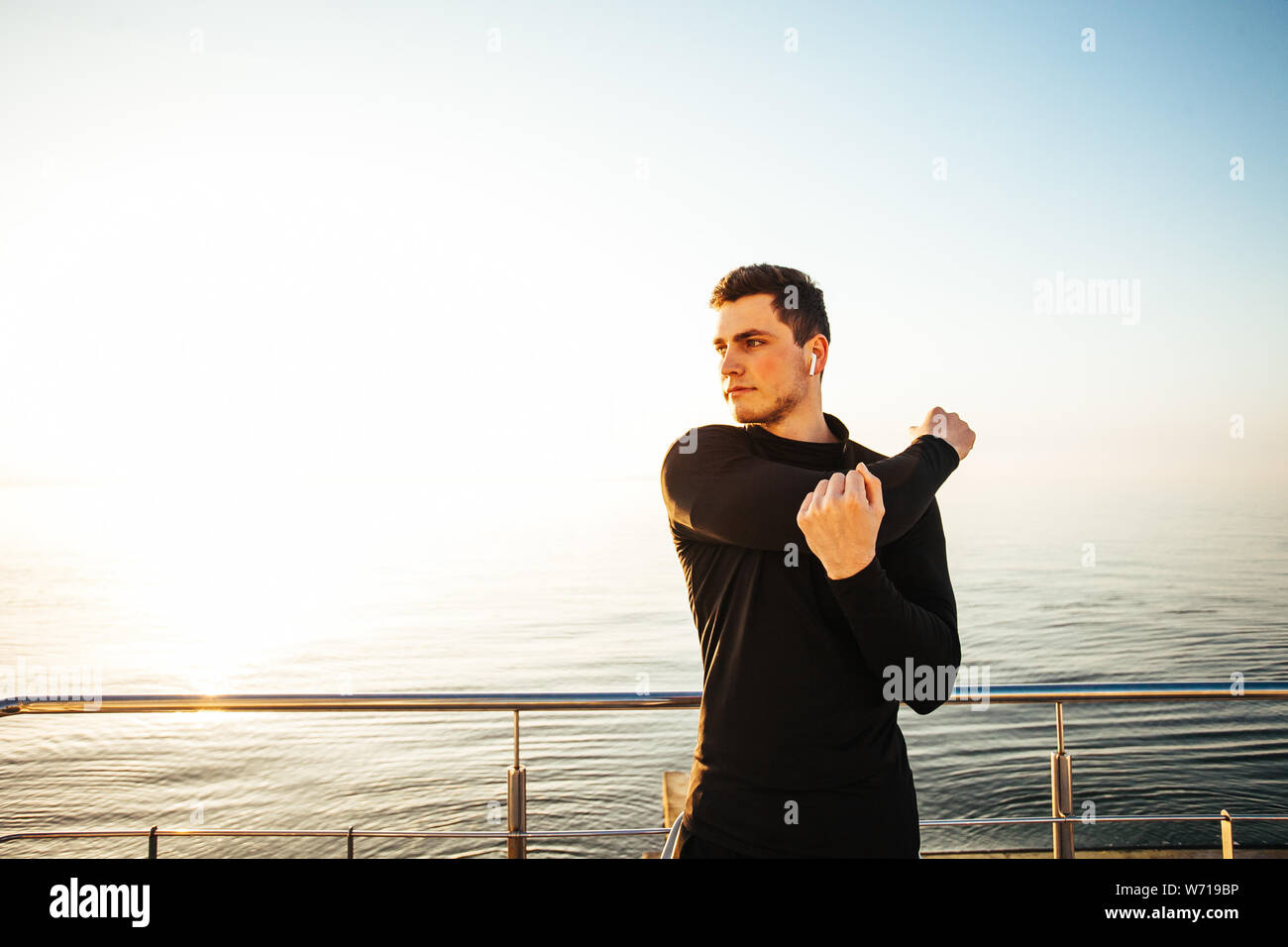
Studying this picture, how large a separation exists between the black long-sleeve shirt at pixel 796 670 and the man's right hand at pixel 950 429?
0.11 metres

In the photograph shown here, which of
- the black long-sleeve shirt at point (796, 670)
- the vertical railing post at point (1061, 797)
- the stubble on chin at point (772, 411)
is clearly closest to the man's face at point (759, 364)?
the stubble on chin at point (772, 411)

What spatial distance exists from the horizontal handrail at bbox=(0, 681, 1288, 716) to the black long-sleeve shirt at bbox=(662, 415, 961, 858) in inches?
37.4

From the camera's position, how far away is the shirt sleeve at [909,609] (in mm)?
1002

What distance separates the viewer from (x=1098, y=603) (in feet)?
83.9

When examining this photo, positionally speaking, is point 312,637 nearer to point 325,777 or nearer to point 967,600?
point 325,777

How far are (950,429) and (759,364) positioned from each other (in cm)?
36

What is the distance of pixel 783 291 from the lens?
127cm

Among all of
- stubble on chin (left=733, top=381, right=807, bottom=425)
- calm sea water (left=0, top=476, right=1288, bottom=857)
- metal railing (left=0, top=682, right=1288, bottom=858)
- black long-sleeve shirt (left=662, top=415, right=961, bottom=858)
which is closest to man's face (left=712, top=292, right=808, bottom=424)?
stubble on chin (left=733, top=381, right=807, bottom=425)

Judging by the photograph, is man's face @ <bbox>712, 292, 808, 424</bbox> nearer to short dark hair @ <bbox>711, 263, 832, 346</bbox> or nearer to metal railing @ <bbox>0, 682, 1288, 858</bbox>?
short dark hair @ <bbox>711, 263, 832, 346</bbox>

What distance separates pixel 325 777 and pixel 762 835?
1382 cm

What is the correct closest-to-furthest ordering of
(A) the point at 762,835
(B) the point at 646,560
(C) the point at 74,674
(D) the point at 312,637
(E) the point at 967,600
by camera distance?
(A) the point at 762,835 < (C) the point at 74,674 < (D) the point at 312,637 < (E) the point at 967,600 < (B) the point at 646,560

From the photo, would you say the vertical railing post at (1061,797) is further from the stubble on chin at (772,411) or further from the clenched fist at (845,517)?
the clenched fist at (845,517)

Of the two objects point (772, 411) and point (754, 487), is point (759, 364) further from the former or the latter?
point (754, 487)
